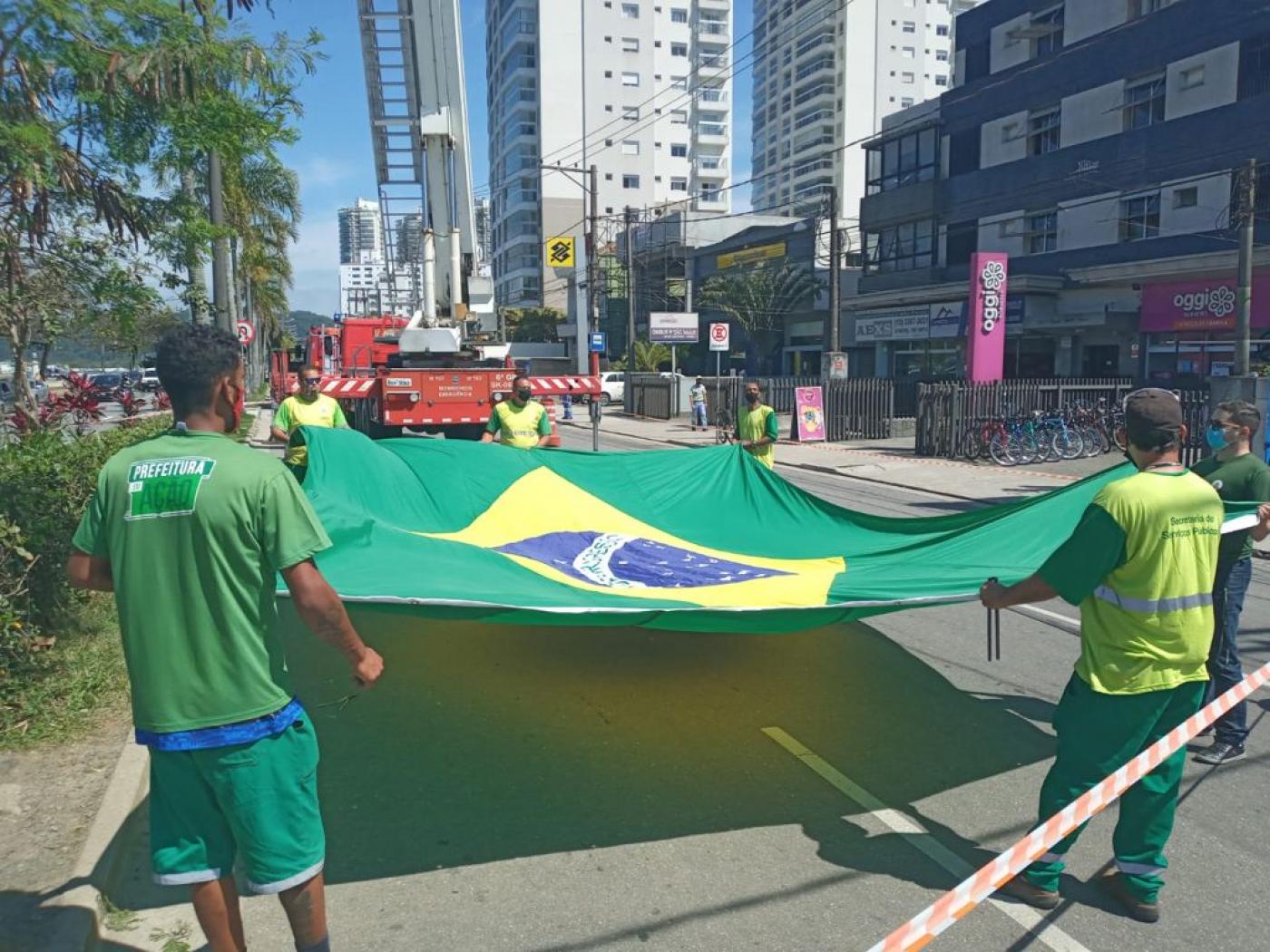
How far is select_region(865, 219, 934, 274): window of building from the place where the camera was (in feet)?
130

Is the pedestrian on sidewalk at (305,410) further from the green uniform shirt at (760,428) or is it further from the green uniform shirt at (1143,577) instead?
the green uniform shirt at (1143,577)

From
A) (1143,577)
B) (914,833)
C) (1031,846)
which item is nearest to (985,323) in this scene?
(914,833)

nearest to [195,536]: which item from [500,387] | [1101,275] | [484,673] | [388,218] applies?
[484,673]

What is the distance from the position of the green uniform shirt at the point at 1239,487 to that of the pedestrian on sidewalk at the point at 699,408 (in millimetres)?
26985

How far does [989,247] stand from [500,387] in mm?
26591

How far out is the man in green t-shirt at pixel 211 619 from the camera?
2.82 meters

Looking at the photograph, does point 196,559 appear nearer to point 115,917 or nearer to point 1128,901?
point 115,917

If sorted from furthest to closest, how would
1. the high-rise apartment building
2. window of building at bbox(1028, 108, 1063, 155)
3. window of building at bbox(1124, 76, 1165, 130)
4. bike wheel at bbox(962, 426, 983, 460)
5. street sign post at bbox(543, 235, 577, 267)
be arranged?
1. the high-rise apartment building
2. street sign post at bbox(543, 235, 577, 267)
3. window of building at bbox(1028, 108, 1063, 155)
4. window of building at bbox(1124, 76, 1165, 130)
5. bike wheel at bbox(962, 426, 983, 460)

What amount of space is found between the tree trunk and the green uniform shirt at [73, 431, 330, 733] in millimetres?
6034

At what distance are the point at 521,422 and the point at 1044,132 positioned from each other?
1239 inches

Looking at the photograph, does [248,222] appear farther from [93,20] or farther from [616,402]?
[93,20]

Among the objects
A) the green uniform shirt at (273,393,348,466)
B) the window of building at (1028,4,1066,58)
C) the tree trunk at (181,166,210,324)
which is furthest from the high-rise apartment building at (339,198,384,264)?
the green uniform shirt at (273,393,348,466)

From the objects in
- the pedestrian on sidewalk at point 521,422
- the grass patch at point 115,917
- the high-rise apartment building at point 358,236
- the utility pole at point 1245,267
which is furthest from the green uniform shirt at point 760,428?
the high-rise apartment building at point 358,236

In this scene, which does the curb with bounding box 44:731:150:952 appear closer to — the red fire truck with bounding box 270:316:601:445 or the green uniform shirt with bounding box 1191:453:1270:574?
the green uniform shirt with bounding box 1191:453:1270:574
